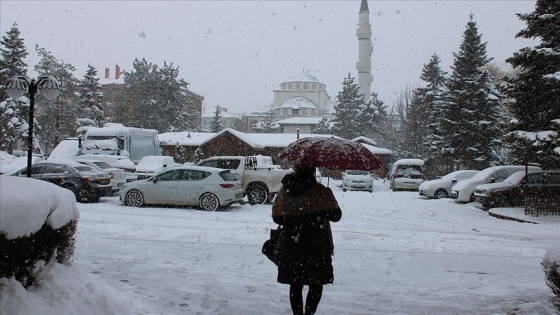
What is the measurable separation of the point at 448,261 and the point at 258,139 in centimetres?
3590

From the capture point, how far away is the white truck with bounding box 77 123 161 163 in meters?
22.6

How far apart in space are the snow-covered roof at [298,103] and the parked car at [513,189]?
75182 mm

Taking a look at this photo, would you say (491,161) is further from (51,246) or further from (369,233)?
(51,246)

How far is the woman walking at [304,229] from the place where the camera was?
4555 mm

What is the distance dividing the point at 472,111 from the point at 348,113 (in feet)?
92.0

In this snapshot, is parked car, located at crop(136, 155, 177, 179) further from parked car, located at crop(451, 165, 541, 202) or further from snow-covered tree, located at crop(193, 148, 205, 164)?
snow-covered tree, located at crop(193, 148, 205, 164)

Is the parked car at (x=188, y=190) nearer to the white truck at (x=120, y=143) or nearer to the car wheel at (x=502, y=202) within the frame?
the white truck at (x=120, y=143)

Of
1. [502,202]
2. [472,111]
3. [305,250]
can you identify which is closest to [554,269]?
[305,250]

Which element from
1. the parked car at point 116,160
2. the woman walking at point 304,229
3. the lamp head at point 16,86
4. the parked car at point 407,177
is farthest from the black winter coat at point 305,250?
the parked car at point 407,177

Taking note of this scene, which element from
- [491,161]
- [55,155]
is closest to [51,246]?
[55,155]

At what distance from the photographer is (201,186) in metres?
15.0

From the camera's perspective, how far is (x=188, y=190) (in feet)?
49.3

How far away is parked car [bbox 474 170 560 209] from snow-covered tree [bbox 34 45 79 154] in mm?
44874

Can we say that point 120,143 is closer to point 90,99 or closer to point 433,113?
point 433,113
